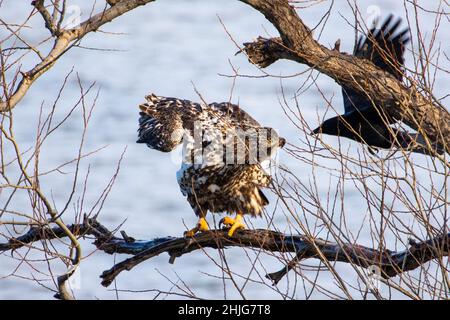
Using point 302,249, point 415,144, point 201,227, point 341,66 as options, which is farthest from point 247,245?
point 415,144

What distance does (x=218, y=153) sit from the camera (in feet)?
20.9

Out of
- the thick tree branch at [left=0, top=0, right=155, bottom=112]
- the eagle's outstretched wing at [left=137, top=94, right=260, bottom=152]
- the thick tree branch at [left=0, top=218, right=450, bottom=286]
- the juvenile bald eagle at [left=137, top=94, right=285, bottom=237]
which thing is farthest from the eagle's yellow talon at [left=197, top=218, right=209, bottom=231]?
the thick tree branch at [left=0, top=0, right=155, bottom=112]

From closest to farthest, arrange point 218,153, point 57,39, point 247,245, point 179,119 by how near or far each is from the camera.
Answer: point 57,39, point 247,245, point 218,153, point 179,119

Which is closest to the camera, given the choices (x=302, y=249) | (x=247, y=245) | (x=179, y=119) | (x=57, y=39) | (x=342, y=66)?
(x=57, y=39)

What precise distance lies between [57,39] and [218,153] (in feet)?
5.52

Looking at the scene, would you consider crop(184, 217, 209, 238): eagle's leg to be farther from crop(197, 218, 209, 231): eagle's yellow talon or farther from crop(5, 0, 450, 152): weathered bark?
crop(5, 0, 450, 152): weathered bark

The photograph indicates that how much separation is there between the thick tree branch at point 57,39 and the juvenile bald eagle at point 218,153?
1065 millimetres

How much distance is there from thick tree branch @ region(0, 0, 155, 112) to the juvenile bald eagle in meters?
1.07

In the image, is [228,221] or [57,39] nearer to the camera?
[57,39]

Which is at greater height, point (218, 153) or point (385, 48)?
point (385, 48)

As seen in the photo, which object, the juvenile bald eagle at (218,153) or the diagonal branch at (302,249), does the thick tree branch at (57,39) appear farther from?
the diagonal branch at (302,249)

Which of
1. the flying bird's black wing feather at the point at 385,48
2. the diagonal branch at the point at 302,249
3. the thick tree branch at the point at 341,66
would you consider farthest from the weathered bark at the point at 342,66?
the diagonal branch at the point at 302,249

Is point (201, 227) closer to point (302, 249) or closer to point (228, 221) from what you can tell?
point (228, 221)
